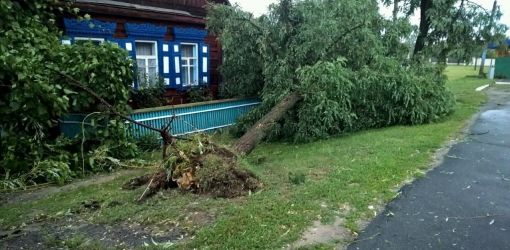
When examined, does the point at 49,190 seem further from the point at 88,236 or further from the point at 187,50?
the point at 187,50

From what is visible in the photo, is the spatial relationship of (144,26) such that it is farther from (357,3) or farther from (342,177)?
(342,177)

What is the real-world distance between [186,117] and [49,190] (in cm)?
431

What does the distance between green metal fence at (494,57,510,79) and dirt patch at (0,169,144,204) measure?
2893 cm

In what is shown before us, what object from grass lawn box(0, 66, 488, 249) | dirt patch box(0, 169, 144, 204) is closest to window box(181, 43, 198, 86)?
dirt patch box(0, 169, 144, 204)

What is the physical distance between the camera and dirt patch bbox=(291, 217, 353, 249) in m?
3.87

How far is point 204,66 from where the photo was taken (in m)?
13.3

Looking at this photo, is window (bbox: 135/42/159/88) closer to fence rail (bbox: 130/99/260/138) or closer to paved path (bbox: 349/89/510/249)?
fence rail (bbox: 130/99/260/138)

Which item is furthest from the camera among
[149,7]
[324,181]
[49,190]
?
[149,7]

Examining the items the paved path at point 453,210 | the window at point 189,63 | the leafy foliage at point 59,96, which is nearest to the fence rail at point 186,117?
the leafy foliage at point 59,96

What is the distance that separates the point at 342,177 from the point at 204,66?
27.5 feet

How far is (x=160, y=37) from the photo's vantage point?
11734 mm

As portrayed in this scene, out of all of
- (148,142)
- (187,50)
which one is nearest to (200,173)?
(148,142)

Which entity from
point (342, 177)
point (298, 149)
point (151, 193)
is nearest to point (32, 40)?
point (151, 193)

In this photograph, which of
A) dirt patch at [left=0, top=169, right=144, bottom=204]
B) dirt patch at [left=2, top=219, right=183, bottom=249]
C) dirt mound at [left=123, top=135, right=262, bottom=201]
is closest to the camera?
dirt patch at [left=2, top=219, right=183, bottom=249]
